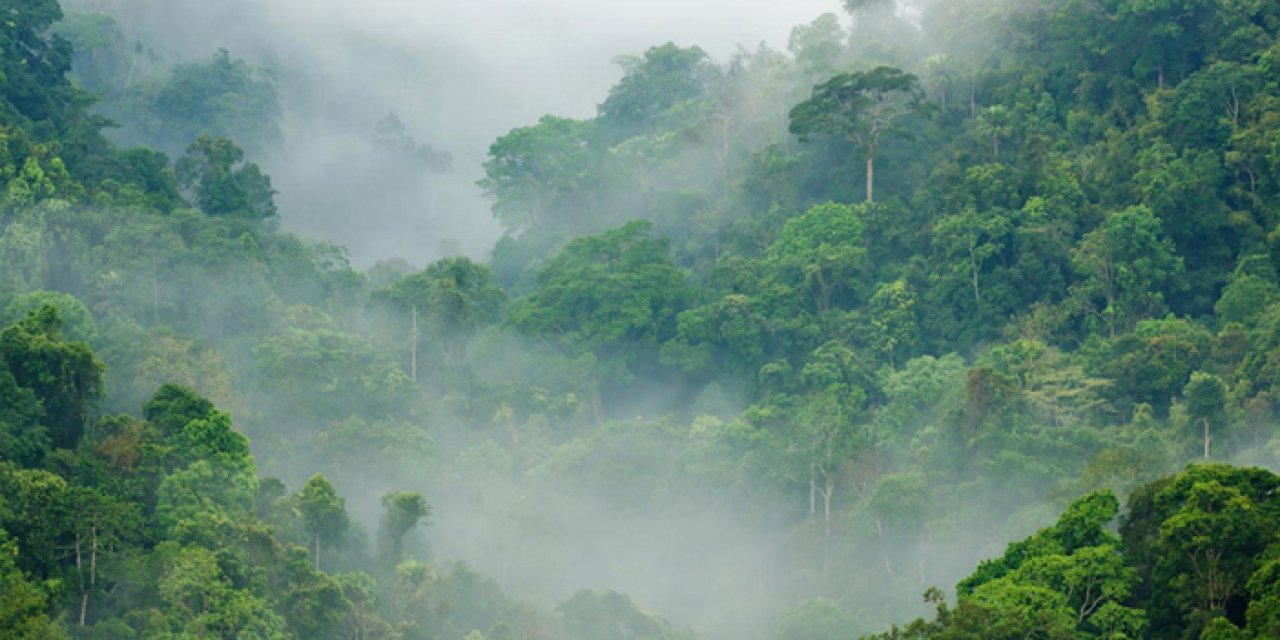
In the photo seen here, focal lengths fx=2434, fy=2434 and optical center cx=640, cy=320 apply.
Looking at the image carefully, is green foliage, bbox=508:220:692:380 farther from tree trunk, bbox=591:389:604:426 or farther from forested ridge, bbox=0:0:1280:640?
tree trunk, bbox=591:389:604:426

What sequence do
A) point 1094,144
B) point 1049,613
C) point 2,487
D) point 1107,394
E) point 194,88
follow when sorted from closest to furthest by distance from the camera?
point 1049,613
point 2,487
point 1107,394
point 1094,144
point 194,88

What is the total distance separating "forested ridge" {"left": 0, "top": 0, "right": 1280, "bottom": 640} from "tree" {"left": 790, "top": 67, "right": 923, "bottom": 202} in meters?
0.12

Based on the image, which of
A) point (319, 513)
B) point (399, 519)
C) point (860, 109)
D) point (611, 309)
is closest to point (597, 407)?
point (611, 309)

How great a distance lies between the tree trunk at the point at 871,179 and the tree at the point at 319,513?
18.1 metres

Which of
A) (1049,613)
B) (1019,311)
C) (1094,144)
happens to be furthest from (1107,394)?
Answer: (1049,613)

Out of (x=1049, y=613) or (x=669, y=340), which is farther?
(x=669, y=340)

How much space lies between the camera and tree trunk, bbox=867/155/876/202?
57781 millimetres

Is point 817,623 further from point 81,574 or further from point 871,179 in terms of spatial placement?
point 871,179

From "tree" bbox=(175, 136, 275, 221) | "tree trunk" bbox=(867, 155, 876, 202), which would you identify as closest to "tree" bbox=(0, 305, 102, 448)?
"tree" bbox=(175, 136, 275, 221)

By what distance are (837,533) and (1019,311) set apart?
736 cm

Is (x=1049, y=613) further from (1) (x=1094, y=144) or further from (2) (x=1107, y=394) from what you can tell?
(1) (x=1094, y=144)

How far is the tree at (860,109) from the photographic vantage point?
191ft

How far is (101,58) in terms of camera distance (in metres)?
70.2

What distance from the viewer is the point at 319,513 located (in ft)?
144
